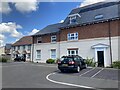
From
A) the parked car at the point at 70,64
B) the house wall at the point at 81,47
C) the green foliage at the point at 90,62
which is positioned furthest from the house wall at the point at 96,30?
the parked car at the point at 70,64

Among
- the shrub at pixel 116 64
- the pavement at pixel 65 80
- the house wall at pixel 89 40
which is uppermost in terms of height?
the house wall at pixel 89 40

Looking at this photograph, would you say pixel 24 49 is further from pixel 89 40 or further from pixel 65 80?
pixel 65 80

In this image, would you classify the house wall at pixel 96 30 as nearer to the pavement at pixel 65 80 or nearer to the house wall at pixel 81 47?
the house wall at pixel 81 47

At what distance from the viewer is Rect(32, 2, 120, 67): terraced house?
21.5m

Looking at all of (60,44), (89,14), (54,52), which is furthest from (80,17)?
(54,52)

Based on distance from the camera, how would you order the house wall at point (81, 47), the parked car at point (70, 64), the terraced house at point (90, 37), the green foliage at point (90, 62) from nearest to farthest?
the parked car at point (70, 64) → the house wall at point (81, 47) → the terraced house at point (90, 37) → the green foliage at point (90, 62)

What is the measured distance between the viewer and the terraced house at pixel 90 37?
21.5 metres

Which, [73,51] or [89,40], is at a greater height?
[89,40]

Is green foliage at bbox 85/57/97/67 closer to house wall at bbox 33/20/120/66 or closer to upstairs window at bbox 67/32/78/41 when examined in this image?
house wall at bbox 33/20/120/66

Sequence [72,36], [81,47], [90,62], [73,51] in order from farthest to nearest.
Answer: [72,36], [73,51], [81,47], [90,62]

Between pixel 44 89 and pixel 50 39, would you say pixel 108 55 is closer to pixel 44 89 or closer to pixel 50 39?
pixel 50 39

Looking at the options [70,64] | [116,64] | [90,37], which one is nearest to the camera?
[70,64]

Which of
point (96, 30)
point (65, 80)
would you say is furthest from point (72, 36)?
point (65, 80)

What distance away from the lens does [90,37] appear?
77.9 feet
